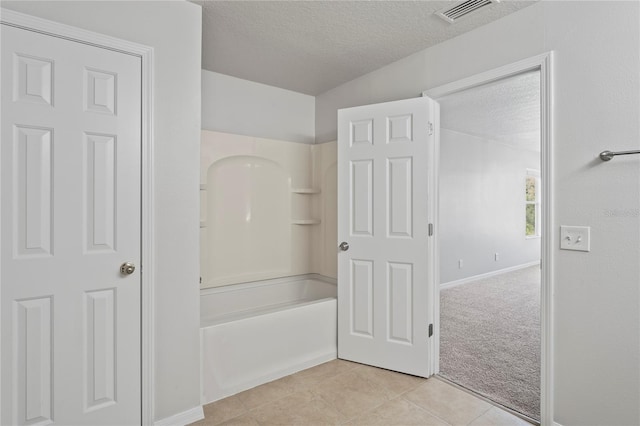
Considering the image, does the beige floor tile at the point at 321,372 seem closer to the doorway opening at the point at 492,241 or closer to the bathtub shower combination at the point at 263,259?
the bathtub shower combination at the point at 263,259

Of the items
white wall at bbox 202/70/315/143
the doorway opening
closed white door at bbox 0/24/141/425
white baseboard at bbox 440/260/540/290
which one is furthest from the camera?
white baseboard at bbox 440/260/540/290

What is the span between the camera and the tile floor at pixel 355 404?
1.98m

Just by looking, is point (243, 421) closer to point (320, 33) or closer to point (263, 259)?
point (263, 259)

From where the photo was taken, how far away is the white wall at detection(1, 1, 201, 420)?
1873mm

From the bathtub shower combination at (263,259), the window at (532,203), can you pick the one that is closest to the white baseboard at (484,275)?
the window at (532,203)

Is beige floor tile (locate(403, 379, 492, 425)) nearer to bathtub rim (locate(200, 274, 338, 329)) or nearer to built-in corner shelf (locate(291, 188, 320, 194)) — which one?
bathtub rim (locate(200, 274, 338, 329))

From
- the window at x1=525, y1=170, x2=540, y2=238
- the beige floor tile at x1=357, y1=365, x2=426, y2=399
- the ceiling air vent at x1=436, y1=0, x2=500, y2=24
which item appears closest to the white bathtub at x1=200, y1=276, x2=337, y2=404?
the beige floor tile at x1=357, y1=365, x2=426, y2=399

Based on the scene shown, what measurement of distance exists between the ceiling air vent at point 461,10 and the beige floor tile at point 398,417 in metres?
2.54

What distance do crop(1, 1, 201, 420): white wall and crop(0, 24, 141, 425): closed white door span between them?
0.39ft

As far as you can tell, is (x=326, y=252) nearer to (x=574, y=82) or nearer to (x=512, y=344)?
(x=512, y=344)

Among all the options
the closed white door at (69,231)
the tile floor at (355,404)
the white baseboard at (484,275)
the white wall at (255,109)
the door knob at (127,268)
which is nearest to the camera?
the closed white door at (69,231)

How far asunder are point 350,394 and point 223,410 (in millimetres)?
842

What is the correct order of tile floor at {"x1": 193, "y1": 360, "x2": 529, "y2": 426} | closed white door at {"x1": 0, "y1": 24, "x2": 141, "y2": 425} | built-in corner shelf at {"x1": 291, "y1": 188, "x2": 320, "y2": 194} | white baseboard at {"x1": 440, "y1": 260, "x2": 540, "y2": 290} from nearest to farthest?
closed white door at {"x1": 0, "y1": 24, "x2": 141, "y2": 425}, tile floor at {"x1": 193, "y1": 360, "x2": 529, "y2": 426}, built-in corner shelf at {"x1": 291, "y1": 188, "x2": 320, "y2": 194}, white baseboard at {"x1": 440, "y1": 260, "x2": 540, "y2": 290}

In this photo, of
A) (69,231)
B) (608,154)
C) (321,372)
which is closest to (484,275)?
(321,372)
